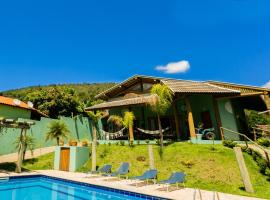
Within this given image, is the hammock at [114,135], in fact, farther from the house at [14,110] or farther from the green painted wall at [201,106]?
the house at [14,110]

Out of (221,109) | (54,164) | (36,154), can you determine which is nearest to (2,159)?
(36,154)

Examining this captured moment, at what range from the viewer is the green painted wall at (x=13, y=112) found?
26314mm

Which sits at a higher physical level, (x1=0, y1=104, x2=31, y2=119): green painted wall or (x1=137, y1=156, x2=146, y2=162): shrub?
(x1=0, y1=104, x2=31, y2=119): green painted wall

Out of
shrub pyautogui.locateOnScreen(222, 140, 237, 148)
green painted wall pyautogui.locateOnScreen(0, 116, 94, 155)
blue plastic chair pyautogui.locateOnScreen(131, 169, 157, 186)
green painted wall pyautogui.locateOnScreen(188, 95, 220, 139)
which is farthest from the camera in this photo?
green painted wall pyautogui.locateOnScreen(0, 116, 94, 155)

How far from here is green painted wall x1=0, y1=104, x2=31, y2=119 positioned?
26.3 meters

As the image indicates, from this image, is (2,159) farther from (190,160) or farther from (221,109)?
(221,109)

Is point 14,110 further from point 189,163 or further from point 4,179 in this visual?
point 189,163

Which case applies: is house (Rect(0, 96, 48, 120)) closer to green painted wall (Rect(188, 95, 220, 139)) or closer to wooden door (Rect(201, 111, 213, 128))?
green painted wall (Rect(188, 95, 220, 139))

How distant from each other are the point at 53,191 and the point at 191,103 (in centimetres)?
1439

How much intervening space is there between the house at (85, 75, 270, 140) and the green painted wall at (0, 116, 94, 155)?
5750mm

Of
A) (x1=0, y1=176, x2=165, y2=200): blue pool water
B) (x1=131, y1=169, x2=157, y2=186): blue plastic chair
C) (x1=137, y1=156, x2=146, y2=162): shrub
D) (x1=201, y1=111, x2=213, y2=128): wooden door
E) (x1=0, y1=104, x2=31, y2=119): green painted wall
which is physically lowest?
(x1=0, y1=176, x2=165, y2=200): blue pool water

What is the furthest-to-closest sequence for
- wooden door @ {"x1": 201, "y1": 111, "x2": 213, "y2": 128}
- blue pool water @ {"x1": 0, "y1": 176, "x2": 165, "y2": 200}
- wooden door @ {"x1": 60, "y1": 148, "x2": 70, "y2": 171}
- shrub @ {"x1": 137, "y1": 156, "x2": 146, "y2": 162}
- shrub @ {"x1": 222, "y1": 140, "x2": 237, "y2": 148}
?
wooden door @ {"x1": 201, "y1": 111, "x2": 213, "y2": 128}
wooden door @ {"x1": 60, "y1": 148, "x2": 70, "y2": 171}
shrub @ {"x1": 137, "y1": 156, "x2": 146, "y2": 162}
shrub @ {"x1": 222, "y1": 140, "x2": 237, "y2": 148}
blue pool water @ {"x1": 0, "y1": 176, "x2": 165, "y2": 200}

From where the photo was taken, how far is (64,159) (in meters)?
19.1

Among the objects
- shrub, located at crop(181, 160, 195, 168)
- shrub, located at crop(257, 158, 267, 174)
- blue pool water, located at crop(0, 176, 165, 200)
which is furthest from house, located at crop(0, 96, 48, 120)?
shrub, located at crop(257, 158, 267, 174)
